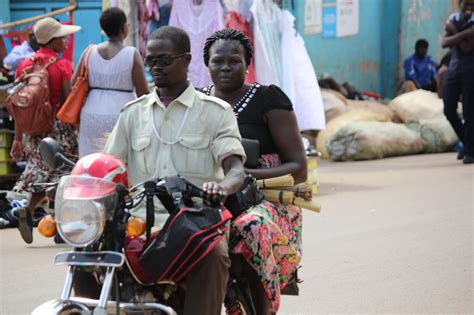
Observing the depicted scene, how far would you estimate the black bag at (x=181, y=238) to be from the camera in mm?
3406

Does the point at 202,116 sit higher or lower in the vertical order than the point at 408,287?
higher

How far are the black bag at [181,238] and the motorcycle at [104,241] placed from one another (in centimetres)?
3

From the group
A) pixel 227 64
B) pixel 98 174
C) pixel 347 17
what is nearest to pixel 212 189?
pixel 98 174

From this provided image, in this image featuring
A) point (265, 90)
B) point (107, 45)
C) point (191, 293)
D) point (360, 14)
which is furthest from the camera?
point (360, 14)

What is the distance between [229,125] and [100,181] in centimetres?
84

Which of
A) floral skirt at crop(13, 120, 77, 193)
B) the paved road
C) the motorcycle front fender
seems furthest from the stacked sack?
the motorcycle front fender

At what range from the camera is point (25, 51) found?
10148 millimetres

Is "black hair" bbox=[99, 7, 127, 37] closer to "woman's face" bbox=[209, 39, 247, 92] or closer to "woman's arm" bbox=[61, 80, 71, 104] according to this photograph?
"woman's arm" bbox=[61, 80, 71, 104]

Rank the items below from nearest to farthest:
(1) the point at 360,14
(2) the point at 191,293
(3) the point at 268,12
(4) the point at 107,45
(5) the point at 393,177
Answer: (2) the point at 191,293 → (4) the point at 107,45 → (3) the point at 268,12 → (5) the point at 393,177 → (1) the point at 360,14

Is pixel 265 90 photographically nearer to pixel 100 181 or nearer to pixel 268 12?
pixel 100 181

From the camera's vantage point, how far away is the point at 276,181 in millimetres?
4457

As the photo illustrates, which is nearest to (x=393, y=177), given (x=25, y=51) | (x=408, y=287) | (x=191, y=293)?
(x=25, y=51)

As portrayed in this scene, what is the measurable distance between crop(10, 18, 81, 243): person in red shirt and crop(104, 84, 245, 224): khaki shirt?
428cm

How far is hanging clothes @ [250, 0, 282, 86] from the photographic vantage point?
970 centimetres
